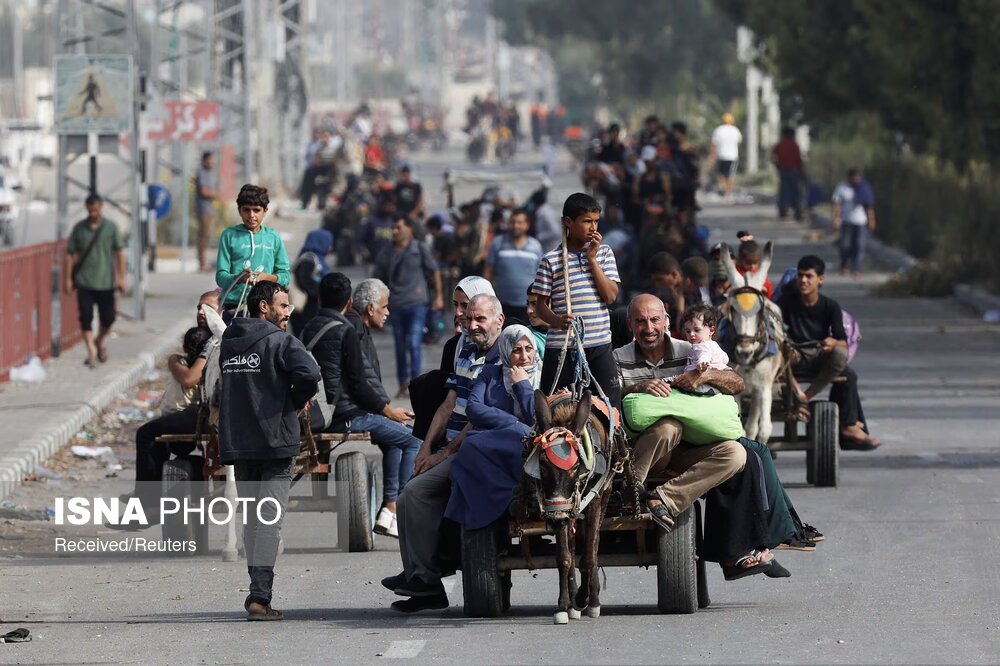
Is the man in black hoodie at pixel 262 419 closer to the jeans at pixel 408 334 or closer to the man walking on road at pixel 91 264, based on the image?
the jeans at pixel 408 334

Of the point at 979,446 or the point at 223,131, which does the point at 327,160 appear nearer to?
the point at 223,131

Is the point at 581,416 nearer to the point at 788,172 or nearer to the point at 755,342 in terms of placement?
the point at 755,342

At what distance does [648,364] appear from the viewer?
10992 millimetres

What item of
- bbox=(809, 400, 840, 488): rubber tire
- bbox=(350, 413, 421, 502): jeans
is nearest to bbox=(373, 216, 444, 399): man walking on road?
bbox=(809, 400, 840, 488): rubber tire

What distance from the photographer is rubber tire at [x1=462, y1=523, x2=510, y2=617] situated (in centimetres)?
1021

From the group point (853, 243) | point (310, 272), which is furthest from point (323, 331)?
point (853, 243)

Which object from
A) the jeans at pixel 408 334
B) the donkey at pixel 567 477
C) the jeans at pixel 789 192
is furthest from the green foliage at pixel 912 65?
the donkey at pixel 567 477

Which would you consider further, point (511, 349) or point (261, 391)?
point (261, 391)

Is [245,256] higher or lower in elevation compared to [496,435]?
higher

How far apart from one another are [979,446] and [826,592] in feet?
22.5

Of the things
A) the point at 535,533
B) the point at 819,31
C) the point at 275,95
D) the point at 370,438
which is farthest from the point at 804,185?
the point at 535,533

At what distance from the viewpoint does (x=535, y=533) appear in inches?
396

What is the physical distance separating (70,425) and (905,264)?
69.2 ft

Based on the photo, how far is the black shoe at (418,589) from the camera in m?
10.5
